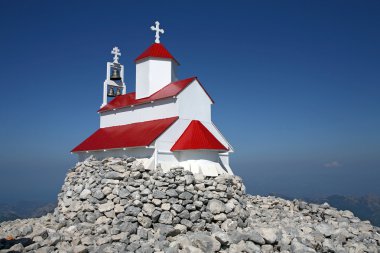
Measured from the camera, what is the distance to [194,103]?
20672 millimetres

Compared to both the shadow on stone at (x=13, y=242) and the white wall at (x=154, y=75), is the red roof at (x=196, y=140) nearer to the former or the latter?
the white wall at (x=154, y=75)

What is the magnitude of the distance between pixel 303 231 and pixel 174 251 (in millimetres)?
7002

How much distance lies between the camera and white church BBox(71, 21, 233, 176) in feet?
59.8

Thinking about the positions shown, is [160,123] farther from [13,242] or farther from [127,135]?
[13,242]

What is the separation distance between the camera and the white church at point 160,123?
18234mm

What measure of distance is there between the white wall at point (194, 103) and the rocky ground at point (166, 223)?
4463 millimetres

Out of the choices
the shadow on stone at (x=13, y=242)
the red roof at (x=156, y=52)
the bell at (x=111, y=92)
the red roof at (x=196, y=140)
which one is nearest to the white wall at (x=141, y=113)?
the red roof at (x=196, y=140)

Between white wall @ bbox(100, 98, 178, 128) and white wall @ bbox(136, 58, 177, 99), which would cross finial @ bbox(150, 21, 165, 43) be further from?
white wall @ bbox(100, 98, 178, 128)

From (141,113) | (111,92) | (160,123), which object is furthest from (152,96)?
(111,92)

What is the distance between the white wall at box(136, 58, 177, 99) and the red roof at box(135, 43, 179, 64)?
0.29 m

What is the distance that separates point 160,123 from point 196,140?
2.94 metres

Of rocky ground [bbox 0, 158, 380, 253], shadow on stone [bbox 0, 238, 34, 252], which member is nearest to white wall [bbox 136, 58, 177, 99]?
rocky ground [bbox 0, 158, 380, 253]

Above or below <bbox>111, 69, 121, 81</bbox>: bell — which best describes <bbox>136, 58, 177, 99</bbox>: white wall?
below

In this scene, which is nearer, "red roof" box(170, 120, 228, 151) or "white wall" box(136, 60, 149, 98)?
"red roof" box(170, 120, 228, 151)
